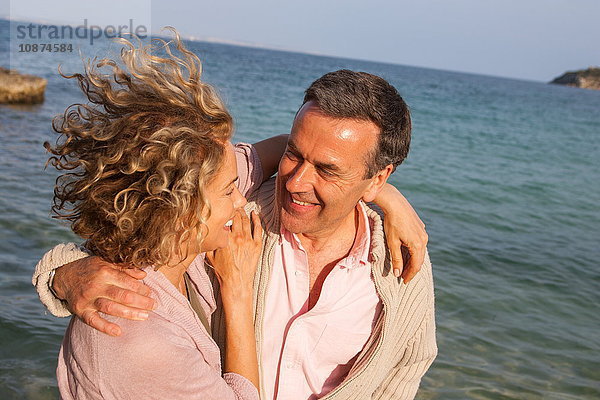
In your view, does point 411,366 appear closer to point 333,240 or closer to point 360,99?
point 333,240

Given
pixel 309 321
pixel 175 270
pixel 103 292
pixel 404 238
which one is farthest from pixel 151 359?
pixel 404 238

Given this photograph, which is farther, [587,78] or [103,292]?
[587,78]

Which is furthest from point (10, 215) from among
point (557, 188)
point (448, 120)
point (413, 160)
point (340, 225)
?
point (448, 120)

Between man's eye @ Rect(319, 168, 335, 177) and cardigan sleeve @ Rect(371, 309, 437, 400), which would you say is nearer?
man's eye @ Rect(319, 168, 335, 177)

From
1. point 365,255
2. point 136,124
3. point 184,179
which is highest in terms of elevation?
point 136,124

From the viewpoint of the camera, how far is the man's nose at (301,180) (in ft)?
9.39

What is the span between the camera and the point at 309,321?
292 cm

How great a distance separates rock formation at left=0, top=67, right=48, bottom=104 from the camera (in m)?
16.9

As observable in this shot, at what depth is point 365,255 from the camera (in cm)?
300

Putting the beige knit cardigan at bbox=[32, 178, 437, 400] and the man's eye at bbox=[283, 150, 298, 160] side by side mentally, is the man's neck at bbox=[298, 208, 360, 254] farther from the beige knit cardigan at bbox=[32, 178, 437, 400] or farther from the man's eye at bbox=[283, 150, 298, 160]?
the man's eye at bbox=[283, 150, 298, 160]

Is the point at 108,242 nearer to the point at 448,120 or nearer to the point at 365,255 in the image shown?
the point at 365,255

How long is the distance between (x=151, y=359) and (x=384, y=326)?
1.26 meters

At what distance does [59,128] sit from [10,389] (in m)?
3.15

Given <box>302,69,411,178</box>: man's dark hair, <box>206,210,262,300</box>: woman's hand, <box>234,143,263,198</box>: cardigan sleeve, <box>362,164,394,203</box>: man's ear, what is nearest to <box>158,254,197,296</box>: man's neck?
<box>206,210,262,300</box>: woman's hand
